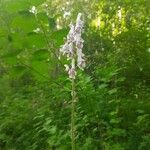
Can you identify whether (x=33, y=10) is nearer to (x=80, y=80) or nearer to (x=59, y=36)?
(x=59, y=36)

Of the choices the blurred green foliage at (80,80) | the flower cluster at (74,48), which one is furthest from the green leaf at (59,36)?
the flower cluster at (74,48)

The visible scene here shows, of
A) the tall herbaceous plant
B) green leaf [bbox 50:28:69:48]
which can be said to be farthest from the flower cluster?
green leaf [bbox 50:28:69:48]

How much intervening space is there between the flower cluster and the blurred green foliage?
0.08 meters

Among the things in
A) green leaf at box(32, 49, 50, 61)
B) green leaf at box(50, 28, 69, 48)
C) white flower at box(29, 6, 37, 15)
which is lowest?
green leaf at box(32, 49, 50, 61)

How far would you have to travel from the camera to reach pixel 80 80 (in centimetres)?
462

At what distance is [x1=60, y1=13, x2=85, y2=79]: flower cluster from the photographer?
2.20 m

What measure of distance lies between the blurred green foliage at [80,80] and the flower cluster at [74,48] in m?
0.08

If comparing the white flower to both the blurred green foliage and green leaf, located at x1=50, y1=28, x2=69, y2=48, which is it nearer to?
the blurred green foliage

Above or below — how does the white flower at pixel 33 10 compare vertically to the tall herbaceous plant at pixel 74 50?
above

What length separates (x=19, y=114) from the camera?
707 centimetres

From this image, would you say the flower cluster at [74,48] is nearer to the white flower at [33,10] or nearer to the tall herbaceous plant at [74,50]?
the tall herbaceous plant at [74,50]

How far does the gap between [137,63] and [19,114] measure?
2079 mm

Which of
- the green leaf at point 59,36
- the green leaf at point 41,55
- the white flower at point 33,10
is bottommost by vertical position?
the green leaf at point 41,55

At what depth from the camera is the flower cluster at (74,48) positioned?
86.6 inches
